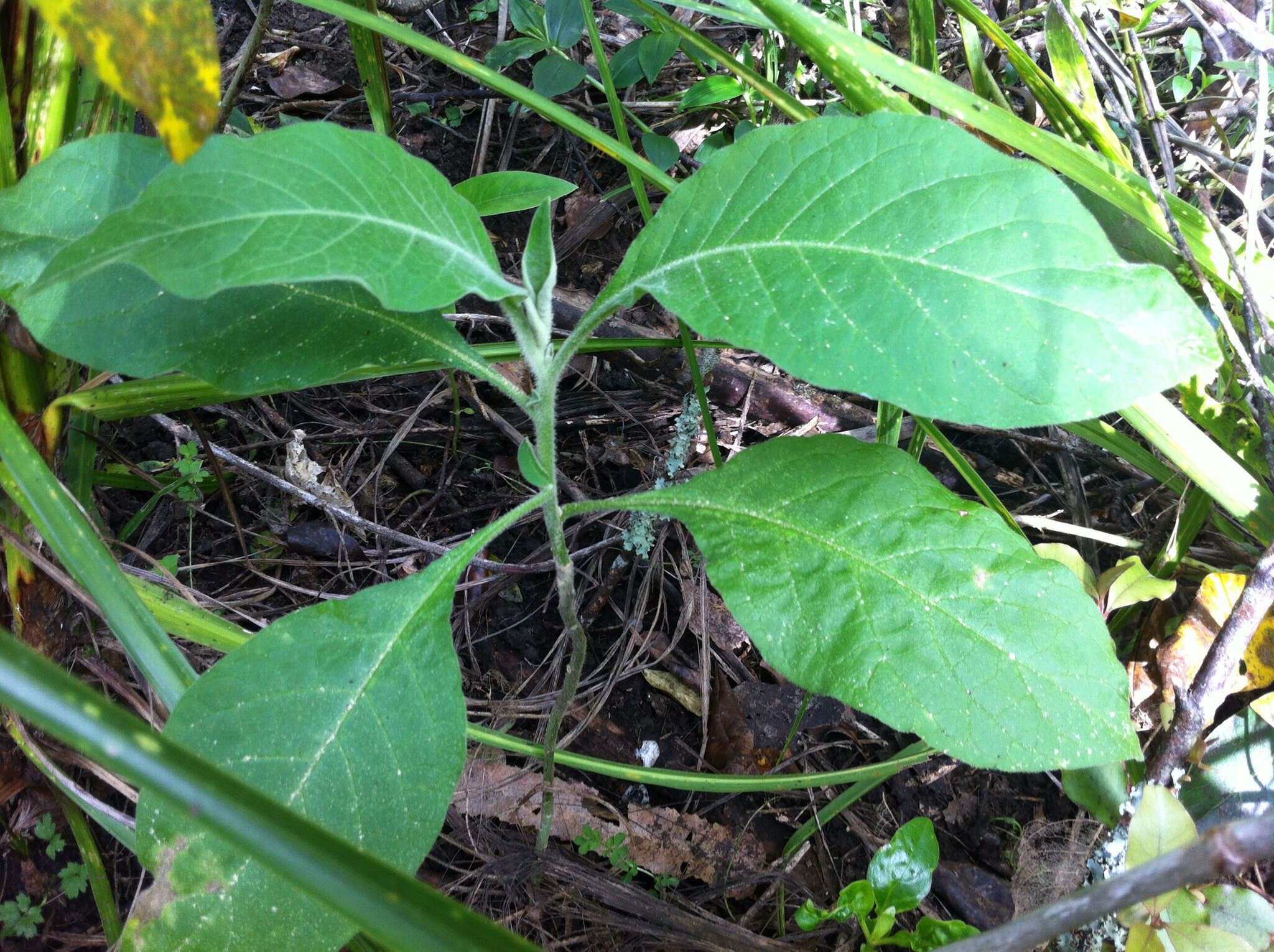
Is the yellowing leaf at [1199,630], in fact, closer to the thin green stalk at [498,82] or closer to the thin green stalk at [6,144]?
the thin green stalk at [498,82]

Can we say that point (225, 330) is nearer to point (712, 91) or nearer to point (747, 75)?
point (747, 75)

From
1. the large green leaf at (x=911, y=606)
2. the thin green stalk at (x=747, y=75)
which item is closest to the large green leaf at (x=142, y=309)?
the large green leaf at (x=911, y=606)

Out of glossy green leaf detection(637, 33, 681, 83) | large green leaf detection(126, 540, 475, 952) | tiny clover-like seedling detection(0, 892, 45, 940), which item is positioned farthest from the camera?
glossy green leaf detection(637, 33, 681, 83)

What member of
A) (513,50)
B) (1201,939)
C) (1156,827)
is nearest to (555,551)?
(1156,827)

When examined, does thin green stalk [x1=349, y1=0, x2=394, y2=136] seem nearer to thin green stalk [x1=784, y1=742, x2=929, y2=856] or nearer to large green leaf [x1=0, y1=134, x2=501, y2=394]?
large green leaf [x1=0, y1=134, x2=501, y2=394]

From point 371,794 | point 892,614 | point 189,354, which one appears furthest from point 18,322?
point 892,614

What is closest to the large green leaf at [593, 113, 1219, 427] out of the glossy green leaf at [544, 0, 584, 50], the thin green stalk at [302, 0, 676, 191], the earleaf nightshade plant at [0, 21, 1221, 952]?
the earleaf nightshade plant at [0, 21, 1221, 952]
